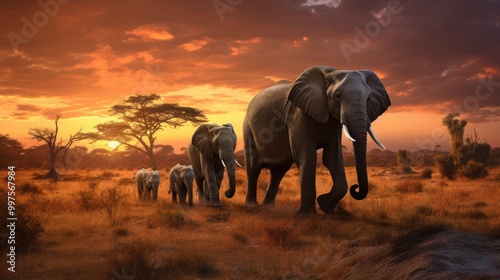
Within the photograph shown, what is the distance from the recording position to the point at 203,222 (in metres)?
11.6

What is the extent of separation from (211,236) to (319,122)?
132 inches

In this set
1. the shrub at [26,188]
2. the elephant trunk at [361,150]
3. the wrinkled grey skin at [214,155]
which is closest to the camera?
the elephant trunk at [361,150]

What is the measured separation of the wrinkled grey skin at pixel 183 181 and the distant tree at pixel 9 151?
39419 mm

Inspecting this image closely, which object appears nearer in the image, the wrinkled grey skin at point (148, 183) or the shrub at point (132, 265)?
the shrub at point (132, 265)

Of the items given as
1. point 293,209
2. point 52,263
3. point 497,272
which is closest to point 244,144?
point 293,209

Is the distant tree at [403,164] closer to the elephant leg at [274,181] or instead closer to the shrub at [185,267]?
the elephant leg at [274,181]

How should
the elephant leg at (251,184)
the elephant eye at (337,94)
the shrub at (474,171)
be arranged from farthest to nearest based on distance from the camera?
the shrub at (474,171), the elephant leg at (251,184), the elephant eye at (337,94)

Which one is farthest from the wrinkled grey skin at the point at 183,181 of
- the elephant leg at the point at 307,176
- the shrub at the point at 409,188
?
the shrub at the point at 409,188

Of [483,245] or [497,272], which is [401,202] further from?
[497,272]

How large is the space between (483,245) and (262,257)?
3.43m

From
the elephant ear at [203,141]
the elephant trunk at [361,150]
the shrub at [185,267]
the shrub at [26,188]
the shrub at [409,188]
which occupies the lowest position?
the shrub at [185,267]

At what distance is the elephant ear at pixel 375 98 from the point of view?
10.5 m

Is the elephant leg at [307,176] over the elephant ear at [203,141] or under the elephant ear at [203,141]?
under

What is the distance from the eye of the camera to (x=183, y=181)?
49.2ft
